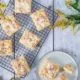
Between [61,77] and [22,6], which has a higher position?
[22,6]

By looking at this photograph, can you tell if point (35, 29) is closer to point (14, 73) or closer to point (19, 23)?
point (19, 23)

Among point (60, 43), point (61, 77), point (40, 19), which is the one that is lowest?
point (61, 77)

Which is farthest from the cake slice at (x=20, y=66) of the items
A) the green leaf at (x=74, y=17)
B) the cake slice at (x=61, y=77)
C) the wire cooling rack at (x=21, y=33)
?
the green leaf at (x=74, y=17)

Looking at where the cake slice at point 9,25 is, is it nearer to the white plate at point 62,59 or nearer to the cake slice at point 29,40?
the cake slice at point 29,40

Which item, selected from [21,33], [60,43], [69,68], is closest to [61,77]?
[69,68]

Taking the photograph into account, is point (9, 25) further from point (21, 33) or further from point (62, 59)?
point (62, 59)

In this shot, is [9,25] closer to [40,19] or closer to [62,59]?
[40,19]

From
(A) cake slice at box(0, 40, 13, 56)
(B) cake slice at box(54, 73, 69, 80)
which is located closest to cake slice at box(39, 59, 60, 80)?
(B) cake slice at box(54, 73, 69, 80)
